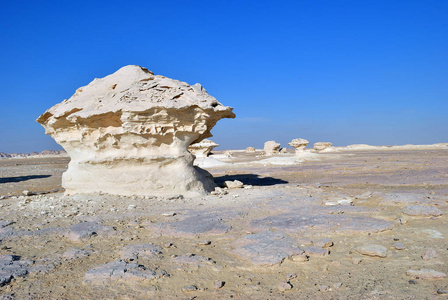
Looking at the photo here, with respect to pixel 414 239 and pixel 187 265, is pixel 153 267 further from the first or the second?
pixel 414 239

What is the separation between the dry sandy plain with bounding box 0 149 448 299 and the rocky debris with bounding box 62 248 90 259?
1 cm

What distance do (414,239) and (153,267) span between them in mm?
3331

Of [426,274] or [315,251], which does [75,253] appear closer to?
[315,251]

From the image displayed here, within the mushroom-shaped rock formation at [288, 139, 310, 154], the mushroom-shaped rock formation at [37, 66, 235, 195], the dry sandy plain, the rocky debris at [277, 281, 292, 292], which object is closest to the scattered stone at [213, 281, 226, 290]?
the dry sandy plain

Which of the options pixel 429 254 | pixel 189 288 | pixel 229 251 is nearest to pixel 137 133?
pixel 229 251

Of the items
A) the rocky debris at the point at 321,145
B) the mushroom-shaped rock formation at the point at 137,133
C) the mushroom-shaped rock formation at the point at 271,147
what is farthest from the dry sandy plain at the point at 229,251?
the rocky debris at the point at 321,145

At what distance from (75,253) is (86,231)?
864mm

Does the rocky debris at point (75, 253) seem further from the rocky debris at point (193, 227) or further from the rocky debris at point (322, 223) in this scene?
the rocky debris at point (322, 223)

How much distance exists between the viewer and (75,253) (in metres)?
3.79

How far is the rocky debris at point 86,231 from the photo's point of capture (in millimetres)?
4425

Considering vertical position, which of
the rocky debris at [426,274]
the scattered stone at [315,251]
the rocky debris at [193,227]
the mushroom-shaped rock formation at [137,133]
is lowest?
the rocky debris at [426,274]

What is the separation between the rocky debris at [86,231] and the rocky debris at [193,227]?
688 millimetres

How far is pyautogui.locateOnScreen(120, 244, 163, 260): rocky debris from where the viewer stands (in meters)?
3.70

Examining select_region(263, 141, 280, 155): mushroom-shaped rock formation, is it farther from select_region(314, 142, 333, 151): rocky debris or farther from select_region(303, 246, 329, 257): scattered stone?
select_region(303, 246, 329, 257): scattered stone
